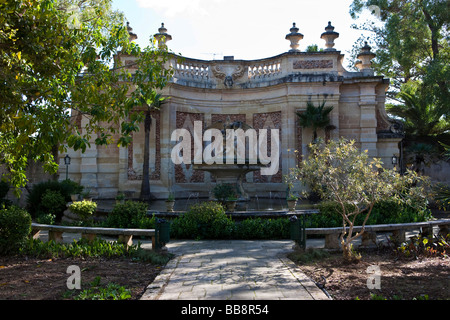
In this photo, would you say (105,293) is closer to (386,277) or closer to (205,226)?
(386,277)

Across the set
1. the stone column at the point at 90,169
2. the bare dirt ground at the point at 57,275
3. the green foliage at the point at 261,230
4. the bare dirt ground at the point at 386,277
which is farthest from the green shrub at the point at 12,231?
the stone column at the point at 90,169

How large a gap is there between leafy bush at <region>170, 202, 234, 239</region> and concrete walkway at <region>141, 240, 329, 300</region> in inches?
42.4

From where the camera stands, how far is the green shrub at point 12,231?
24.5ft

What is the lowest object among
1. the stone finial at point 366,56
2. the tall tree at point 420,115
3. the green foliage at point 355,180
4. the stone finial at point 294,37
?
the green foliage at point 355,180

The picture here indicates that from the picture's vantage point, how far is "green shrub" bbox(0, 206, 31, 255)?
7.47m

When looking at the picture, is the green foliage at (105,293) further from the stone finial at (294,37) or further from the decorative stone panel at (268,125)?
the stone finial at (294,37)

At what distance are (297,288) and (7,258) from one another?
5643mm

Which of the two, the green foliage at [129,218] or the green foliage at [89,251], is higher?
the green foliage at [129,218]

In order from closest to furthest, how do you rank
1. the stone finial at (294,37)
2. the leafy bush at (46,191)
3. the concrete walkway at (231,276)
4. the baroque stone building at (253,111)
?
1. the concrete walkway at (231,276)
2. the leafy bush at (46,191)
3. the baroque stone building at (253,111)
4. the stone finial at (294,37)

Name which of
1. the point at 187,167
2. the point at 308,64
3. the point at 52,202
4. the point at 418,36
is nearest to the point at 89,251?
the point at 52,202

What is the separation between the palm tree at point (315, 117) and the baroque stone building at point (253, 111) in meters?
0.55

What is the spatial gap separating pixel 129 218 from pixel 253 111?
9674mm

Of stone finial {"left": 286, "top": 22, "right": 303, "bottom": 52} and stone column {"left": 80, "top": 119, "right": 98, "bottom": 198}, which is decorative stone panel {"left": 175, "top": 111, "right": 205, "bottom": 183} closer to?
stone column {"left": 80, "top": 119, "right": 98, "bottom": 198}

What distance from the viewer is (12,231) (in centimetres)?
756
